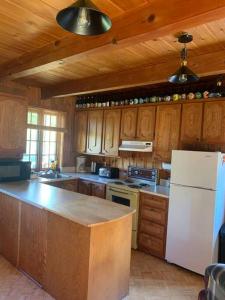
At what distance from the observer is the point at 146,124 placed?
389 centimetres

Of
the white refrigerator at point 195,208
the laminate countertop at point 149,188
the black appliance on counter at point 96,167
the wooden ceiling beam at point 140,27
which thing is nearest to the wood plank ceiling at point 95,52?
the wooden ceiling beam at point 140,27

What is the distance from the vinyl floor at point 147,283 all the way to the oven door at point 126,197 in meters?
0.62

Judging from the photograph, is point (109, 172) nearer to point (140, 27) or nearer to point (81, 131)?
point (81, 131)

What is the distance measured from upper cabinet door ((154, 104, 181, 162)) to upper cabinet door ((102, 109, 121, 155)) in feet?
2.65

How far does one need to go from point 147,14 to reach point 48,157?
140 inches

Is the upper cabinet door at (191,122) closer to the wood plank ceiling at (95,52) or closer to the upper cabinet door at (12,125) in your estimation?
the wood plank ceiling at (95,52)

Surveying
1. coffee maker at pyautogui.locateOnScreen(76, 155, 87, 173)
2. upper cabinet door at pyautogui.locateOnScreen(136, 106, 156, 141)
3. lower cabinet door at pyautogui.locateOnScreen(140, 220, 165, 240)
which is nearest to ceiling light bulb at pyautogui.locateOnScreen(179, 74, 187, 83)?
upper cabinet door at pyautogui.locateOnScreen(136, 106, 156, 141)

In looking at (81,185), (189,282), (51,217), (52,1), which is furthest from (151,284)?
(52,1)

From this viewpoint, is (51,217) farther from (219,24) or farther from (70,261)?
(219,24)

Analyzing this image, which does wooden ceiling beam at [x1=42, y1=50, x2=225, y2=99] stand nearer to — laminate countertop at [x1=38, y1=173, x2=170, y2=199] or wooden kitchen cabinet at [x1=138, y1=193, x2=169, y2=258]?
laminate countertop at [x1=38, y1=173, x2=170, y2=199]

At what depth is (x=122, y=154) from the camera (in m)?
4.42

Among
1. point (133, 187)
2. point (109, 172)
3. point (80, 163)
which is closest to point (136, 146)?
point (133, 187)

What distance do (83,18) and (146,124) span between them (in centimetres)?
270

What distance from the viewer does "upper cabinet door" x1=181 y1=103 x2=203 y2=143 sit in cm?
330
